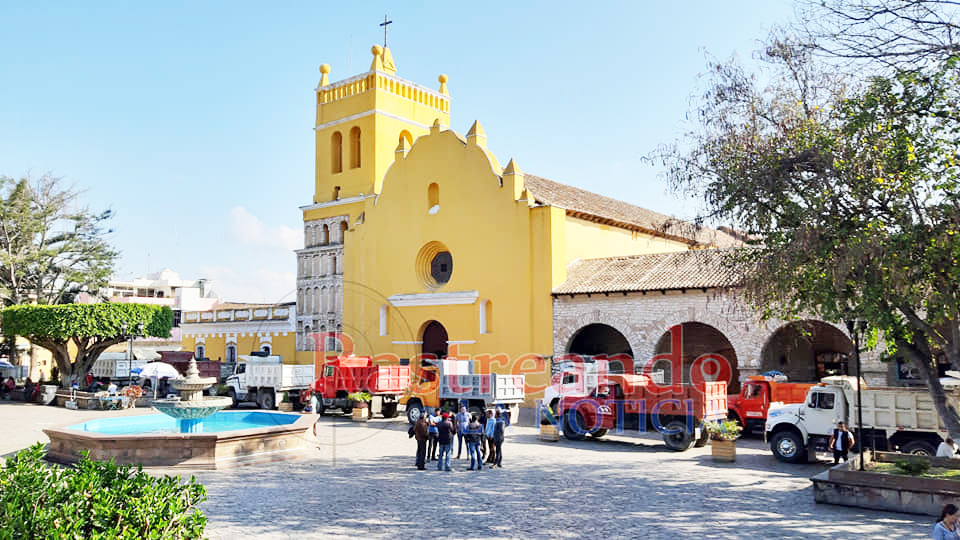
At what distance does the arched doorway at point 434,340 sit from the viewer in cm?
3228

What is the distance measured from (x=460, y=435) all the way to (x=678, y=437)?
5.72 meters

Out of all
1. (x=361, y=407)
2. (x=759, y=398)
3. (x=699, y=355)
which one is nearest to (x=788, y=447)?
(x=759, y=398)

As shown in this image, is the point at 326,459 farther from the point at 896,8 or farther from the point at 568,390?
the point at 896,8

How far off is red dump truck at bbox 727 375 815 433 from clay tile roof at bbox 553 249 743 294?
4091 millimetres

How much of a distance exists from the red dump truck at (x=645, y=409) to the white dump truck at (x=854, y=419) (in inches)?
72.0

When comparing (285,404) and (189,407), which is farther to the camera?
(285,404)

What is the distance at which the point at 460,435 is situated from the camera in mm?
16094

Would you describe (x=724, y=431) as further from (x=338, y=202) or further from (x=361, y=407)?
(x=338, y=202)

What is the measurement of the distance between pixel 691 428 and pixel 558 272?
36.1 ft

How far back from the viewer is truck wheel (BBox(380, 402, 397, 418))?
2644 centimetres

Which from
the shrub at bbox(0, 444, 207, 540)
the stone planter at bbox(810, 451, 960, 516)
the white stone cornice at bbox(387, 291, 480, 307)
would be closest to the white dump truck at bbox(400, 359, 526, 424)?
the white stone cornice at bbox(387, 291, 480, 307)

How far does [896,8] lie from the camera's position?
11195mm

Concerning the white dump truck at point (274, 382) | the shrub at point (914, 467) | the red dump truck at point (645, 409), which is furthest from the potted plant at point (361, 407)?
the shrub at point (914, 467)

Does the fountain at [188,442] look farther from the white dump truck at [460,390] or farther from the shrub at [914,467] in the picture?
the shrub at [914,467]
